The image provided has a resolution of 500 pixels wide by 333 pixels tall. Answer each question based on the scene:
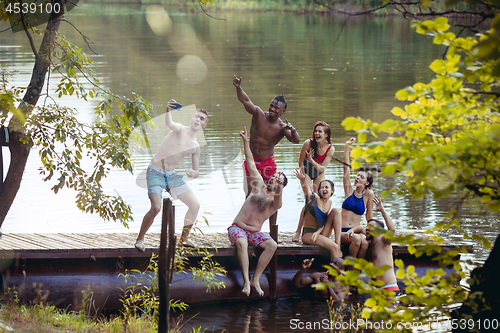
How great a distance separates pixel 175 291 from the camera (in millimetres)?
6875

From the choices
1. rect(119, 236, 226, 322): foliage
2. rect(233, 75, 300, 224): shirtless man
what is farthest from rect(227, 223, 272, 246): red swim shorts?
rect(233, 75, 300, 224): shirtless man

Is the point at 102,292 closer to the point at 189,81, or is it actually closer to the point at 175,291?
the point at 175,291

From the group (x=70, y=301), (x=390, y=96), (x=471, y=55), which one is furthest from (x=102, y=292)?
(x=390, y=96)

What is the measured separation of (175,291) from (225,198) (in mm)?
4327

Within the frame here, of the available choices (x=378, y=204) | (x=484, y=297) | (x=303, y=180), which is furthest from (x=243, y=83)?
(x=484, y=297)

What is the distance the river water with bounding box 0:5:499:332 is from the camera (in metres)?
10.1

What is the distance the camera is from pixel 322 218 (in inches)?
285

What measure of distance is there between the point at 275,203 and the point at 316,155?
3.42 feet

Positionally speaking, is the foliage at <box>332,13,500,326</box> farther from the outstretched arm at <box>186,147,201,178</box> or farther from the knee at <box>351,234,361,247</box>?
the knee at <box>351,234,361,247</box>

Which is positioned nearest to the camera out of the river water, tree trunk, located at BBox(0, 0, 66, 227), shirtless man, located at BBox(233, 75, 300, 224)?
tree trunk, located at BBox(0, 0, 66, 227)

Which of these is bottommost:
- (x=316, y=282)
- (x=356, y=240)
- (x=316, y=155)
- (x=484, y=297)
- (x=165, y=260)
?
(x=316, y=282)

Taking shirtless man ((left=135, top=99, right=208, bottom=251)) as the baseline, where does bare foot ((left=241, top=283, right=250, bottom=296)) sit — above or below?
below

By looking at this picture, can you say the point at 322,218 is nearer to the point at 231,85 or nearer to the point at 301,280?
the point at 301,280

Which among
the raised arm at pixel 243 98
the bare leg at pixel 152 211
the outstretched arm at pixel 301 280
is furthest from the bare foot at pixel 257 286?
the raised arm at pixel 243 98
